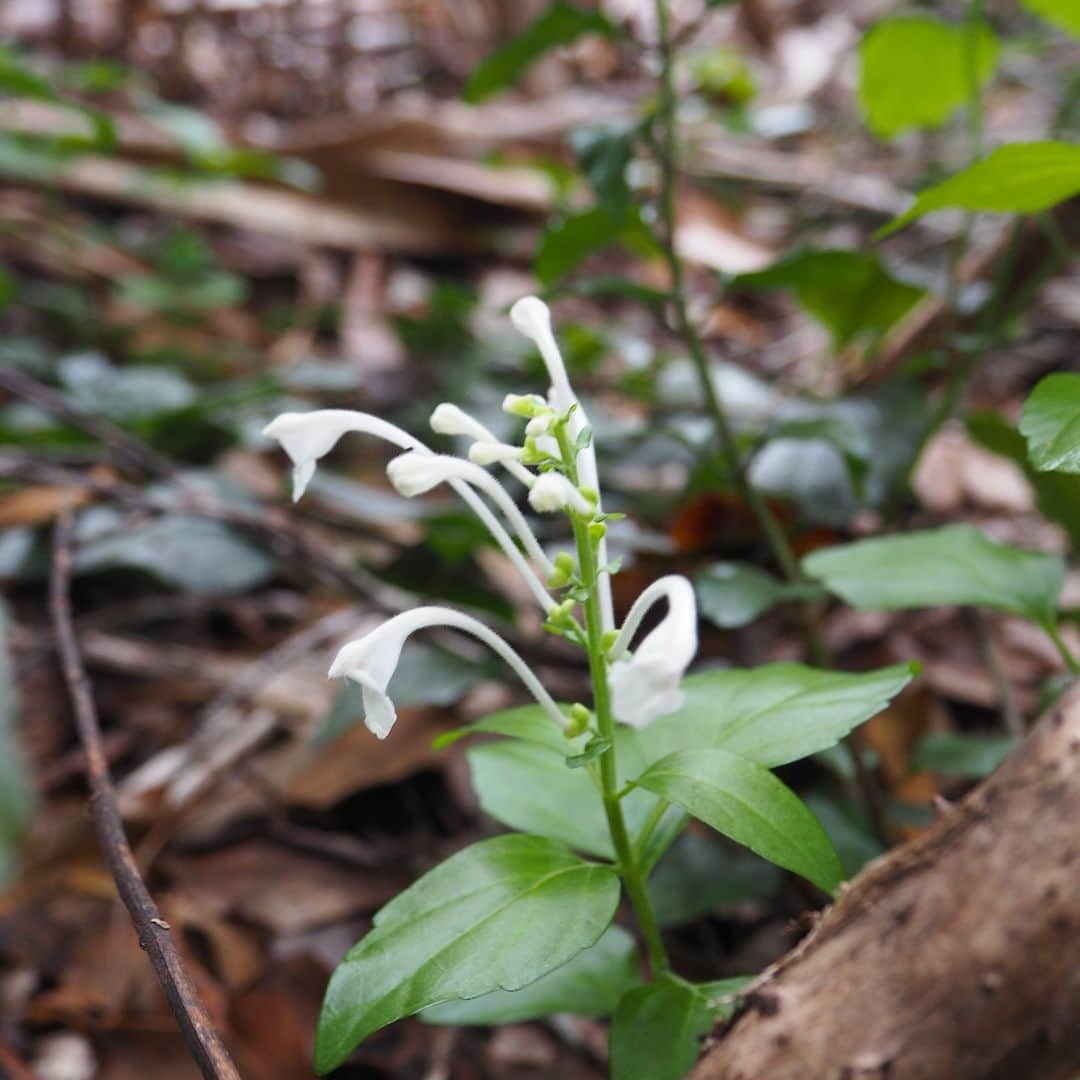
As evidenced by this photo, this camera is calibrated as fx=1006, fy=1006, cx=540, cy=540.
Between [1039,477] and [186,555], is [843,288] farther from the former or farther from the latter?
[186,555]

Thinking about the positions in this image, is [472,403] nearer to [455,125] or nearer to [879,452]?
[879,452]

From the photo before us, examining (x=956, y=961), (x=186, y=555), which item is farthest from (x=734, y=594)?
(x=186, y=555)

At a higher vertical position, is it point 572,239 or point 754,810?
point 572,239

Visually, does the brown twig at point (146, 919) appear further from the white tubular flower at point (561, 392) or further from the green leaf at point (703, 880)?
the green leaf at point (703, 880)

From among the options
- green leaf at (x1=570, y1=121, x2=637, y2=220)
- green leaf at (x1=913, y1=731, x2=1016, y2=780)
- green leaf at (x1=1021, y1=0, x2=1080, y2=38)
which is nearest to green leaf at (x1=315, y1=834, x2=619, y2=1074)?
green leaf at (x1=913, y1=731, x2=1016, y2=780)

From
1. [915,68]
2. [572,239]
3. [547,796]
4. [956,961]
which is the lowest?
[547,796]

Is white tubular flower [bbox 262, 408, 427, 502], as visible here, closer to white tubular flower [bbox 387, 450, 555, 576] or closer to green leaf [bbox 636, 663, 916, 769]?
white tubular flower [bbox 387, 450, 555, 576]

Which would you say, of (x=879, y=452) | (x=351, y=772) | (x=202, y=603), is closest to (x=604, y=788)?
(x=351, y=772)

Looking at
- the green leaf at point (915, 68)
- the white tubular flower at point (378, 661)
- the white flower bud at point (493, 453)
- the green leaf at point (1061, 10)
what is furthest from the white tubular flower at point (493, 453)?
the green leaf at point (915, 68)
